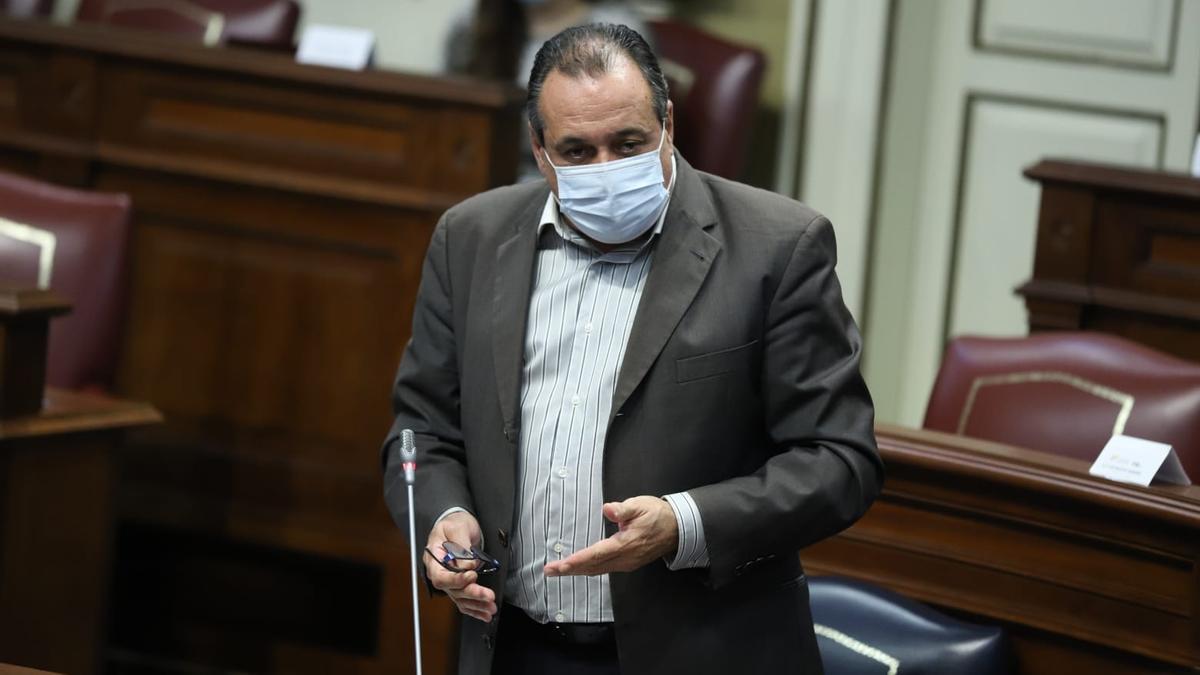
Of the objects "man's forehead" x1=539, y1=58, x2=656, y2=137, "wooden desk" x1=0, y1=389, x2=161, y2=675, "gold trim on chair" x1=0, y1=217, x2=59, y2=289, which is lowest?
"wooden desk" x1=0, y1=389, x2=161, y2=675

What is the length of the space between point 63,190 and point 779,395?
1944 millimetres

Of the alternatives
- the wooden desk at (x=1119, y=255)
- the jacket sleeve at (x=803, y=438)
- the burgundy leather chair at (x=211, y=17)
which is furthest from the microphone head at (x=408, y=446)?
the burgundy leather chair at (x=211, y=17)

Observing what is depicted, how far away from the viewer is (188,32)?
4.86 metres

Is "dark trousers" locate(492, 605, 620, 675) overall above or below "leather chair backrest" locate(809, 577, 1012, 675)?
above

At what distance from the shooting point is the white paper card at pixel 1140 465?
2258 mm

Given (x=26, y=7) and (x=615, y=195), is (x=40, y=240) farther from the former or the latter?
(x=26, y=7)

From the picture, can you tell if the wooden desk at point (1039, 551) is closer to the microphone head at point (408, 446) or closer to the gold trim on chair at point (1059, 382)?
the gold trim on chair at point (1059, 382)

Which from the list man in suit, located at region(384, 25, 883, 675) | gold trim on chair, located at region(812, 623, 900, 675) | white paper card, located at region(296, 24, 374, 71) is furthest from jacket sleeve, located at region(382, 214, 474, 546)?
white paper card, located at region(296, 24, 374, 71)

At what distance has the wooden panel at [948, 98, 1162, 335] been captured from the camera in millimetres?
4734

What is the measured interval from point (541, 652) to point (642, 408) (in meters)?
0.30

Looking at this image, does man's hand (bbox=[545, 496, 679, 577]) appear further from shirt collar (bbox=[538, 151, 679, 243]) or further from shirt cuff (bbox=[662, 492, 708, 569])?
shirt collar (bbox=[538, 151, 679, 243])

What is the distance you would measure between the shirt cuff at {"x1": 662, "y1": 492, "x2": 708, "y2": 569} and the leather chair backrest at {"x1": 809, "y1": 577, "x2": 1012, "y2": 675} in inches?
28.4

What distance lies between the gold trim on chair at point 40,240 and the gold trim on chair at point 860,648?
1.64 metres

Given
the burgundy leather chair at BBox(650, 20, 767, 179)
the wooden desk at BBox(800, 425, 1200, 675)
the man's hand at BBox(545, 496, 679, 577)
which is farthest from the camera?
the burgundy leather chair at BBox(650, 20, 767, 179)
